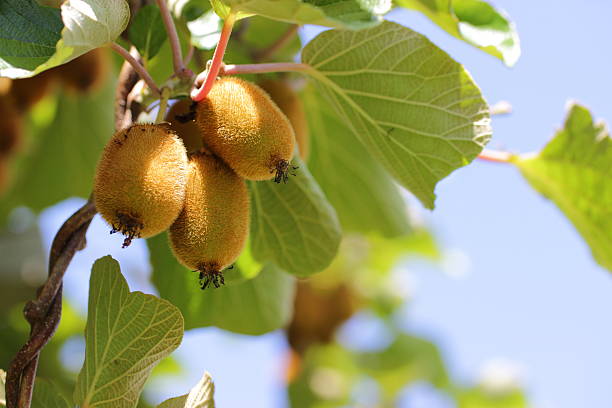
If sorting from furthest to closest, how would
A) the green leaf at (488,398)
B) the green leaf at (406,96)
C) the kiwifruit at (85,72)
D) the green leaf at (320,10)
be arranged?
the green leaf at (488,398), the kiwifruit at (85,72), the green leaf at (406,96), the green leaf at (320,10)

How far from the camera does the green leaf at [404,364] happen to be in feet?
12.0

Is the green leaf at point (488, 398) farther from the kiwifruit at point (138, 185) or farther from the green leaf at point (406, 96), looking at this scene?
the kiwifruit at point (138, 185)

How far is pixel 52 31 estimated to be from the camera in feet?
3.63

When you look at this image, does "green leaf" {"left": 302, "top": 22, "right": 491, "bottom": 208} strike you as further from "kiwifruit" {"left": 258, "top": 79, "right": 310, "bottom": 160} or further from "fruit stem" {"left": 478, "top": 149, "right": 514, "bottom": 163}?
"fruit stem" {"left": 478, "top": 149, "right": 514, "bottom": 163}

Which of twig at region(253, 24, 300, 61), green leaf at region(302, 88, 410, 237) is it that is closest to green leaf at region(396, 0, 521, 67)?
twig at region(253, 24, 300, 61)

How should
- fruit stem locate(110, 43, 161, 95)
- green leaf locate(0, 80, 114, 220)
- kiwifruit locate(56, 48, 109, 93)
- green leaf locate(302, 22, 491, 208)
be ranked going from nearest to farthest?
fruit stem locate(110, 43, 161, 95), green leaf locate(302, 22, 491, 208), kiwifruit locate(56, 48, 109, 93), green leaf locate(0, 80, 114, 220)

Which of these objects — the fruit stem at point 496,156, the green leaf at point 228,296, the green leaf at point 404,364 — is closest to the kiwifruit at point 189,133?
the green leaf at point 228,296

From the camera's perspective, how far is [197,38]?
128 cm

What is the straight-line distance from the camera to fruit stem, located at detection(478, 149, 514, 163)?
1623mm

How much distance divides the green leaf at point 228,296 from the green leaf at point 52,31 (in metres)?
0.49

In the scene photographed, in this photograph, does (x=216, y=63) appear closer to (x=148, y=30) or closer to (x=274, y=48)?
(x=148, y=30)

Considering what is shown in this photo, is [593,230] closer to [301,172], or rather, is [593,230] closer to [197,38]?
[301,172]

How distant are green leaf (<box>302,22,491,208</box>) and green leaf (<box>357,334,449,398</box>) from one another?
8.08ft

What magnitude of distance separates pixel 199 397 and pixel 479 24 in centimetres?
73
